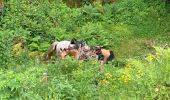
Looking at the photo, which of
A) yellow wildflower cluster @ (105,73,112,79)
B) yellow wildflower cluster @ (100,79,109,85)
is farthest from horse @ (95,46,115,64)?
yellow wildflower cluster @ (100,79,109,85)

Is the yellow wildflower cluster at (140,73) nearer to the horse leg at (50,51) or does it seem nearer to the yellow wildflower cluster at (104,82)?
the yellow wildflower cluster at (104,82)

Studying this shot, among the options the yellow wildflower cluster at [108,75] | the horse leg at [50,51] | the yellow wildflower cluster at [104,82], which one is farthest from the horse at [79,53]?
the yellow wildflower cluster at [104,82]

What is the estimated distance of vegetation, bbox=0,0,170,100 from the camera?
865 centimetres

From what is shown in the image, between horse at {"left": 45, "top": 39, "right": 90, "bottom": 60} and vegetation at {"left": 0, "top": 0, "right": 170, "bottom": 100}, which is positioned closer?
vegetation at {"left": 0, "top": 0, "right": 170, "bottom": 100}

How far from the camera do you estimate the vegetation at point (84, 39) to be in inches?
340

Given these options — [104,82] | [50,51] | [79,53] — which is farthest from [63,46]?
[104,82]

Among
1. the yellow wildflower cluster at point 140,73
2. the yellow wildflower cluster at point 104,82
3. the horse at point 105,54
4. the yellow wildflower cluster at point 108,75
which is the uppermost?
the yellow wildflower cluster at point 140,73

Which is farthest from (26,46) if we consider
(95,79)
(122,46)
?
(95,79)

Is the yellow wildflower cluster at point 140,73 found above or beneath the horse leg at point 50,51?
above

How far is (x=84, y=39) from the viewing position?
16109 mm

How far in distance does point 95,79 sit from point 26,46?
583 cm

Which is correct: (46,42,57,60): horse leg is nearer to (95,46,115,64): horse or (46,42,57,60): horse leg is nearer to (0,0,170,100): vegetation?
(0,0,170,100): vegetation

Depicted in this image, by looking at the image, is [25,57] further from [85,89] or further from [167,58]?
[167,58]

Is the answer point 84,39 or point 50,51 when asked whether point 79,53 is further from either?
point 84,39
